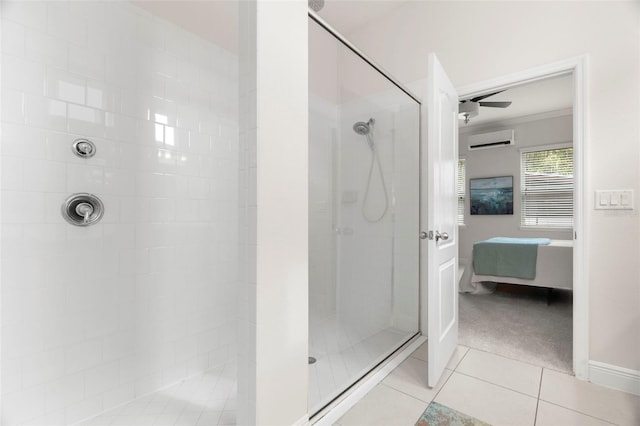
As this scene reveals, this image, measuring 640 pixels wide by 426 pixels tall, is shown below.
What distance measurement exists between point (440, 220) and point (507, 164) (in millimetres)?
4840

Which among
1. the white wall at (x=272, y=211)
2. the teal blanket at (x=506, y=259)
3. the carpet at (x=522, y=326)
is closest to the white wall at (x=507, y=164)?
the teal blanket at (x=506, y=259)

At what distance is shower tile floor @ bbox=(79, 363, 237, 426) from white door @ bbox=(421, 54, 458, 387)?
116cm

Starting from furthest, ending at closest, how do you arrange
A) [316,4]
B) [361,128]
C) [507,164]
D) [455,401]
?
[507,164] < [316,4] < [361,128] < [455,401]

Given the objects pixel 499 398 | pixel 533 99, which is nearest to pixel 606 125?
pixel 499 398

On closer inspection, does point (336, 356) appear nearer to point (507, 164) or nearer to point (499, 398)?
point (499, 398)

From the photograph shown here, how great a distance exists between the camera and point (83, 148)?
5.10 feet

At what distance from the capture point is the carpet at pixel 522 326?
218 cm

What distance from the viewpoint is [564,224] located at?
17.3 ft

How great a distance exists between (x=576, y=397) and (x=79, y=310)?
2.67m

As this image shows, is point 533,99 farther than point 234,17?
Yes

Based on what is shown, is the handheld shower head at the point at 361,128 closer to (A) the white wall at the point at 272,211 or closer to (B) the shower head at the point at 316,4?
(A) the white wall at the point at 272,211

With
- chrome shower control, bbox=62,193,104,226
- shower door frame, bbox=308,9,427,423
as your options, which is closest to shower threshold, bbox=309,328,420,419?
shower door frame, bbox=308,9,427,423

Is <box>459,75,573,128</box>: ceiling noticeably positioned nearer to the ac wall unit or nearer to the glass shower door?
the ac wall unit

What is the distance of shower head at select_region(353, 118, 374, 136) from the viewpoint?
6.52 feet
